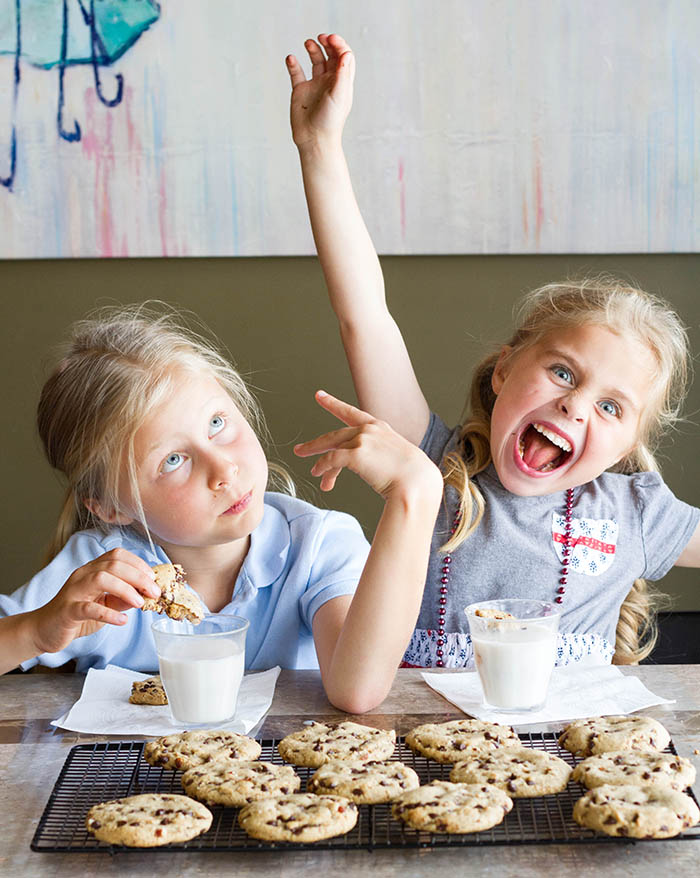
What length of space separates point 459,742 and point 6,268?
8.07ft

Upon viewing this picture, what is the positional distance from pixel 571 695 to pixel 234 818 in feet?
1.57

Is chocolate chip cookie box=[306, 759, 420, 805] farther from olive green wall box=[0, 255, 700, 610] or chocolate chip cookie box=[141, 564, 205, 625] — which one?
olive green wall box=[0, 255, 700, 610]

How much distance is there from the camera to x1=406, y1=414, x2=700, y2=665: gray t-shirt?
1561 millimetres

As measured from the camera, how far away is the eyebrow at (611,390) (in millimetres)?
1511

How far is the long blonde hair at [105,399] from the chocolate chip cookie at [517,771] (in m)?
0.60

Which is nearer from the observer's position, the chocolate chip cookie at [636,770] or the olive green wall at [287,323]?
the chocolate chip cookie at [636,770]

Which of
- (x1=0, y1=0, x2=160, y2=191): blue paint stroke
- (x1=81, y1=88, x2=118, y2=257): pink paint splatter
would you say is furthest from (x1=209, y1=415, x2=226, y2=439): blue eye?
(x1=0, y1=0, x2=160, y2=191): blue paint stroke

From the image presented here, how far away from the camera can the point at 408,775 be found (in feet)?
2.85

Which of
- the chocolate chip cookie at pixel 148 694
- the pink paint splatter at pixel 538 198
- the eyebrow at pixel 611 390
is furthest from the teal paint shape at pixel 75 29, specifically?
the chocolate chip cookie at pixel 148 694

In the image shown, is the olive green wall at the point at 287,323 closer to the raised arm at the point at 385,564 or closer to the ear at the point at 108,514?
the ear at the point at 108,514

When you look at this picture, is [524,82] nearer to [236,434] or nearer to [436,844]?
[236,434]

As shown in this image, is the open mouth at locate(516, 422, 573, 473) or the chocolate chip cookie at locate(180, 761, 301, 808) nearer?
the chocolate chip cookie at locate(180, 761, 301, 808)

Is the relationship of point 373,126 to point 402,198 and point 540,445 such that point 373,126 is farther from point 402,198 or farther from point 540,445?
point 540,445

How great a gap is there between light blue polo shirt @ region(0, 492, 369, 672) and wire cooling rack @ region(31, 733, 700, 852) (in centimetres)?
39
